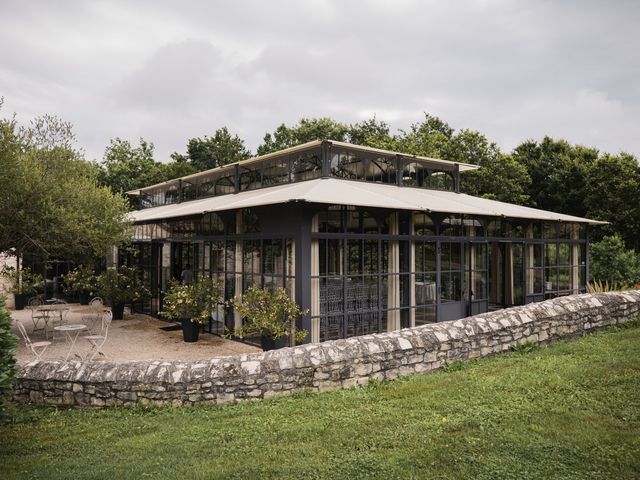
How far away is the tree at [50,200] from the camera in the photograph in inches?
345

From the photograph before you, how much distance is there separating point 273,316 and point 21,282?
1112 centimetres

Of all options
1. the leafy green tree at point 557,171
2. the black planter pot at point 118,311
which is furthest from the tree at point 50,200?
the leafy green tree at point 557,171

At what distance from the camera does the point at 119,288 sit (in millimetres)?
13438

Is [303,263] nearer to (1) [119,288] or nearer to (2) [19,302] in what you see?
(1) [119,288]

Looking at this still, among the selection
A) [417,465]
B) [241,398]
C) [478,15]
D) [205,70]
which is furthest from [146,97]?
[417,465]

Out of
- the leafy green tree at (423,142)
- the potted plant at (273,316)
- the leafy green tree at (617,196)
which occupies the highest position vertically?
the leafy green tree at (423,142)

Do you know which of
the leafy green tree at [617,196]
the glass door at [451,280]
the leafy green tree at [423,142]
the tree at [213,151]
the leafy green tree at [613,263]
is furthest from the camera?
the tree at [213,151]

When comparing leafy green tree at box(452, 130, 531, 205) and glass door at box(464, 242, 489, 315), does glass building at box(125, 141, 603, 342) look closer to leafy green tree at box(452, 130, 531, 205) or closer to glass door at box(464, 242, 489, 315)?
glass door at box(464, 242, 489, 315)

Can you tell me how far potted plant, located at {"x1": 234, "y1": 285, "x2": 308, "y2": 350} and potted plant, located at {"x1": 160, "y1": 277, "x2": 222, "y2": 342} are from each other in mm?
1630

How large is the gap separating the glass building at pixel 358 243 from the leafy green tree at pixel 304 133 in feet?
53.6

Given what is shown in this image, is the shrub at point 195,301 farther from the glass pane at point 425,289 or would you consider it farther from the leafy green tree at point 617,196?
the leafy green tree at point 617,196

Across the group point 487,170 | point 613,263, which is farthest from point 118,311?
point 487,170

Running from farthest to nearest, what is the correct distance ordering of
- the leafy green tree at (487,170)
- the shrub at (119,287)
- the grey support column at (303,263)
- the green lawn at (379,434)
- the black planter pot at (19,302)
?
the leafy green tree at (487,170), the black planter pot at (19,302), the shrub at (119,287), the grey support column at (303,263), the green lawn at (379,434)

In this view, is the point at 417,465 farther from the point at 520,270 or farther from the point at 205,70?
the point at 205,70
